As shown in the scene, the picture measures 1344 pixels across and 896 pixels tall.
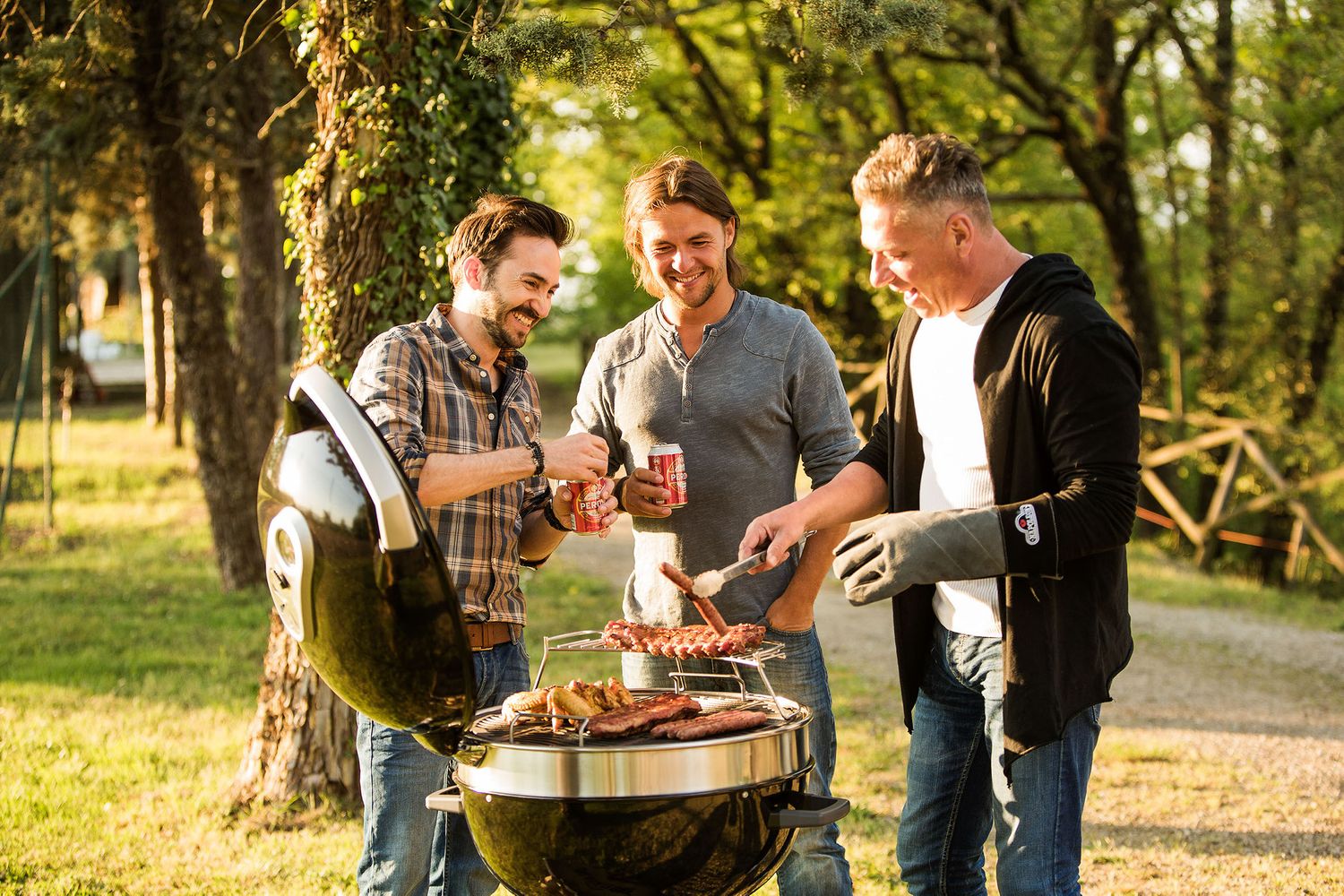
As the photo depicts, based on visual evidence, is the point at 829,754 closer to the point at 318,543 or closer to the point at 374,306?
the point at 318,543

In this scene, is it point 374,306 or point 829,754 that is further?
point 374,306

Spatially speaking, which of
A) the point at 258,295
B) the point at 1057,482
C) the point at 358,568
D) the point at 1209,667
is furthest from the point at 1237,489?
the point at 358,568

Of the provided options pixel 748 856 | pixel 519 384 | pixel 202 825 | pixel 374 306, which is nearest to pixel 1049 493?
pixel 748 856

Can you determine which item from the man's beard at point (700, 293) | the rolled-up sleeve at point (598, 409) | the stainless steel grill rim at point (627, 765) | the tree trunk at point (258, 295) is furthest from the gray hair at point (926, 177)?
the tree trunk at point (258, 295)

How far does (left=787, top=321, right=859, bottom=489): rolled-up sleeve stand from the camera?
374 centimetres

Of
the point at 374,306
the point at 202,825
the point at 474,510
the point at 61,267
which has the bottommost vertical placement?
the point at 202,825

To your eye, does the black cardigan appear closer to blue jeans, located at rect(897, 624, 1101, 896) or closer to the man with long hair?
blue jeans, located at rect(897, 624, 1101, 896)

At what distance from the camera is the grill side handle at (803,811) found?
9.15ft

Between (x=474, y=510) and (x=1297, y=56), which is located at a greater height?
(x=1297, y=56)

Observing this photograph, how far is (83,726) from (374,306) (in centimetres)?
360

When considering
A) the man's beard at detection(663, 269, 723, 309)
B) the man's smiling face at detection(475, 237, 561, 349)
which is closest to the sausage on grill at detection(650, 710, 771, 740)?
the man's smiling face at detection(475, 237, 561, 349)

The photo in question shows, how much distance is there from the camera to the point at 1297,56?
13.5 meters

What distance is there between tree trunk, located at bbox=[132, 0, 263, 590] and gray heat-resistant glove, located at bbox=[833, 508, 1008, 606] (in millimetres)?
7304

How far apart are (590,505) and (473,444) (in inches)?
14.4
